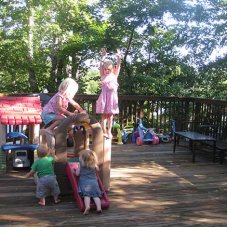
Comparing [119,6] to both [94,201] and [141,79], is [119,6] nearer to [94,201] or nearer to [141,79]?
[141,79]

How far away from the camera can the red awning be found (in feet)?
18.1

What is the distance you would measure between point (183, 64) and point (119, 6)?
118 inches

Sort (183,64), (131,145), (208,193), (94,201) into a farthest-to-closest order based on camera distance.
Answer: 1. (183,64)
2. (131,145)
3. (208,193)
4. (94,201)

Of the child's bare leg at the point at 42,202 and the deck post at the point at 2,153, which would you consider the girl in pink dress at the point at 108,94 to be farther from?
the child's bare leg at the point at 42,202

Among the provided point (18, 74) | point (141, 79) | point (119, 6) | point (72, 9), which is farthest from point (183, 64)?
point (18, 74)

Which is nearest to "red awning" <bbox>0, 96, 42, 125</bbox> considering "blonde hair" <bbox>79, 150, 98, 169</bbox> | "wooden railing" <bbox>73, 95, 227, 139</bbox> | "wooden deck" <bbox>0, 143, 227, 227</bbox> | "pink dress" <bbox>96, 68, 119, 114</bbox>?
"wooden deck" <bbox>0, 143, 227, 227</bbox>

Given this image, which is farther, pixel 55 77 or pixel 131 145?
pixel 55 77

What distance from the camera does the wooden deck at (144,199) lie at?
3.93 metres

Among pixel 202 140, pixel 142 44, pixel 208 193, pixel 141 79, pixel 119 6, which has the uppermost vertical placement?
pixel 119 6

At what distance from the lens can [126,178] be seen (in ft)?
18.7

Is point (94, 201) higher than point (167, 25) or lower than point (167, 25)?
lower

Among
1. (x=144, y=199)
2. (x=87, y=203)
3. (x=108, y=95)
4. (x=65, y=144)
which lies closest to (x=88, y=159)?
(x=65, y=144)

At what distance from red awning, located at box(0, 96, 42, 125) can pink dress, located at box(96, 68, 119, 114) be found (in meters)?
1.13

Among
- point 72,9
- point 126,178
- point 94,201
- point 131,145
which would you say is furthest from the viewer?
point 72,9
